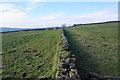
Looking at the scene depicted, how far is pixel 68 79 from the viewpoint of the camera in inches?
177

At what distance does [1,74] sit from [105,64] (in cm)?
791

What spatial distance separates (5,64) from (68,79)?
747cm

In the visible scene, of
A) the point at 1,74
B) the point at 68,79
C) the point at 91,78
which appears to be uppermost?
the point at 68,79

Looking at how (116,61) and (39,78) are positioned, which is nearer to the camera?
(39,78)

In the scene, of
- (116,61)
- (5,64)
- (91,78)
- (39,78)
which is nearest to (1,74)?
(5,64)

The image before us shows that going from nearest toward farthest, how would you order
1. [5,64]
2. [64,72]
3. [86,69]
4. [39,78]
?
[64,72], [39,78], [86,69], [5,64]

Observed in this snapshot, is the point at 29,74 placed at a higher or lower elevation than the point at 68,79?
lower

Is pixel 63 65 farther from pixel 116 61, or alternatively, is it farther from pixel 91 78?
pixel 116 61

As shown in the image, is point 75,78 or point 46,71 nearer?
point 75,78

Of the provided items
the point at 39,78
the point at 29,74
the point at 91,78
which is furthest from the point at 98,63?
the point at 29,74

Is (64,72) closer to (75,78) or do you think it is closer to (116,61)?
(75,78)

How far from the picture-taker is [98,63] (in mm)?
8102

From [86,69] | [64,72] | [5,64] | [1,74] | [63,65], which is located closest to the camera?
[64,72]

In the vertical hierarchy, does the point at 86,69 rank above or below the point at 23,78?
above
